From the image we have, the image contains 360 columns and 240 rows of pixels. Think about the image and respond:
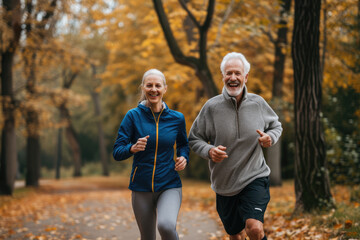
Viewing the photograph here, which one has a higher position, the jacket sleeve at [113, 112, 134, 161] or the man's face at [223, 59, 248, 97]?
the man's face at [223, 59, 248, 97]

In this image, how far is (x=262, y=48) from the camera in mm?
16797

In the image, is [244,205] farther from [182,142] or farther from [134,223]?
[134,223]

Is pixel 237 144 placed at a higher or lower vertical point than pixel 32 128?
higher

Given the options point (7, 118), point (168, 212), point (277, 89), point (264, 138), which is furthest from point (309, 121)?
point (7, 118)

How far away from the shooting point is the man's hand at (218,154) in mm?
3758

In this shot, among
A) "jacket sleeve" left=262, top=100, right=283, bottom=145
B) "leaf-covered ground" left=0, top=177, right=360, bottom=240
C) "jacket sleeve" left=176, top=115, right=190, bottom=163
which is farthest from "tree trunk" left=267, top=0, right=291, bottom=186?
"jacket sleeve" left=176, top=115, right=190, bottom=163

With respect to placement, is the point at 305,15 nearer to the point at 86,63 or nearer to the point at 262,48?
the point at 262,48

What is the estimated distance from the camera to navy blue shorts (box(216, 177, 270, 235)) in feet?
12.6

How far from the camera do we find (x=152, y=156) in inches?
153

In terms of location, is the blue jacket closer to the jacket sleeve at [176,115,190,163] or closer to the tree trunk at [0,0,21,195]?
the jacket sleeve at [176,115,190,163]

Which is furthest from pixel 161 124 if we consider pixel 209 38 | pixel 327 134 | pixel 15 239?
pixel 209 38

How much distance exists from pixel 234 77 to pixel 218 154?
30.8 inches

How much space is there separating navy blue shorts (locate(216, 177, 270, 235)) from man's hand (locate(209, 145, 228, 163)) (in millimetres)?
430

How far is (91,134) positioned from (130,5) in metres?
31.1
